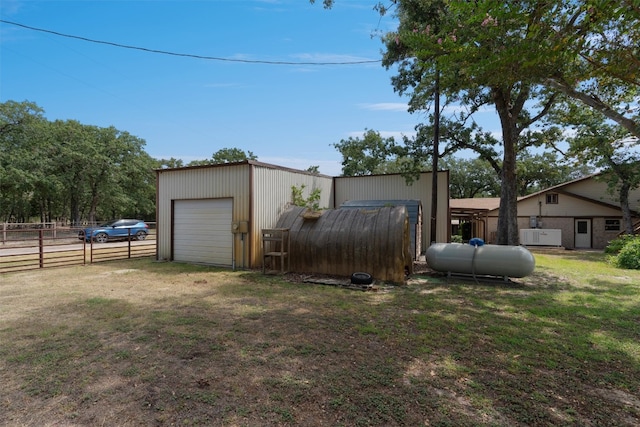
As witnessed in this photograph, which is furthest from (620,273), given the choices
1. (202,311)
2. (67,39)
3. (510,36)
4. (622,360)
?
(67,39)

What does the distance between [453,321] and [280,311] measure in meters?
2.86

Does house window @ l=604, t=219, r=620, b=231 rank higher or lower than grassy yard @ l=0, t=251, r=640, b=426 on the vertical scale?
higher

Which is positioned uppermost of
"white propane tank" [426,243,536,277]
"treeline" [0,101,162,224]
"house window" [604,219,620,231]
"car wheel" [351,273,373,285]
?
"treeline" [0,101,162,224]

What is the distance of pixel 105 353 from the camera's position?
3988 mm

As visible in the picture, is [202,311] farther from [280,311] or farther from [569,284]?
[569,284]

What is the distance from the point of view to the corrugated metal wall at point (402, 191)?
12.6 m

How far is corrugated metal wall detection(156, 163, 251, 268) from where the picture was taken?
1040 cm

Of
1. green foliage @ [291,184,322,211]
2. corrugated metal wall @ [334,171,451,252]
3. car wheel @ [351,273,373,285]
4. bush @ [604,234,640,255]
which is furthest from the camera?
bush @ [604,234,640,255]

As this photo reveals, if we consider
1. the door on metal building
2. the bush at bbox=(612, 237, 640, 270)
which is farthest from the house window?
the bush at bbox=(612, 237, 640, 270)

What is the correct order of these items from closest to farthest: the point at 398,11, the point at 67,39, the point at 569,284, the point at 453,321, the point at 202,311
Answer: the point at 453,321 < the point at 202,311 < the point at 569,284 < the point at 67,39 < the point at 398,11

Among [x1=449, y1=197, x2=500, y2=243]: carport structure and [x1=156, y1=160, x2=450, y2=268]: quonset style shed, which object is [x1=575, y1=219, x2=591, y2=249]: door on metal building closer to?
[x1=449, y1=197, x2=500, y2=243]: carport structure

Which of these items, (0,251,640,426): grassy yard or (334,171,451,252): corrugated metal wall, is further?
(334,171,451,252): corrugated metal wall

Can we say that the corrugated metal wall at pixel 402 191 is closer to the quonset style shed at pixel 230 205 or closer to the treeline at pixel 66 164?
the quonset style shed at pixel 230 205

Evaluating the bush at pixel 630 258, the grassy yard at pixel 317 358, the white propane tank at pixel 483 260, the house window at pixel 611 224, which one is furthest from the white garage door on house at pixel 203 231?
the house window at pixel 611 224
